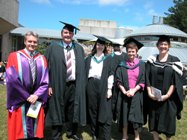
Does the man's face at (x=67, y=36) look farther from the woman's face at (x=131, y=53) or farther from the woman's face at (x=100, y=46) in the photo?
the woman's face at (x=131, y=53)

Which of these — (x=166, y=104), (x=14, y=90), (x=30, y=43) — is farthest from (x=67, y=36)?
(x=166, y=104)

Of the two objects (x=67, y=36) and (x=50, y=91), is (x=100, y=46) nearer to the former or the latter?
(x=67, y=36)

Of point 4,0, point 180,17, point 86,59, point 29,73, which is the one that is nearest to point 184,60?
point 4,0

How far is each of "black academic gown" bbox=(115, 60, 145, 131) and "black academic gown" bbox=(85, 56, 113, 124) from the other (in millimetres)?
160

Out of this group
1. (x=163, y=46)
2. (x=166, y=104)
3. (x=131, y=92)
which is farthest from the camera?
(x=131, y=92)

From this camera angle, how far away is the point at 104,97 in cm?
510

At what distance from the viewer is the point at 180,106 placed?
4.82 meters

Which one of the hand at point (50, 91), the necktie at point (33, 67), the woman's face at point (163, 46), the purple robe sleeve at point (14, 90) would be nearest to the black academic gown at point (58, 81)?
the hand at point (50, 91)

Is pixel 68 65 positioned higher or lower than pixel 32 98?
higher

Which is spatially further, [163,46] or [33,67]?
[163,46]

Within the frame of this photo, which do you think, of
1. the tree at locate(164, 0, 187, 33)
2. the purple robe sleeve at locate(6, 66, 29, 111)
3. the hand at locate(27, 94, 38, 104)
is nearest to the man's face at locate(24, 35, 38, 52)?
the purple robe sleeve at locate(6, 66, 29, 111)

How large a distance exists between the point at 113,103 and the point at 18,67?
1916mm

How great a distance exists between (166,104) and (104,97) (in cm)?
107

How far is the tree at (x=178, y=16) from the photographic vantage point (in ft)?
117
